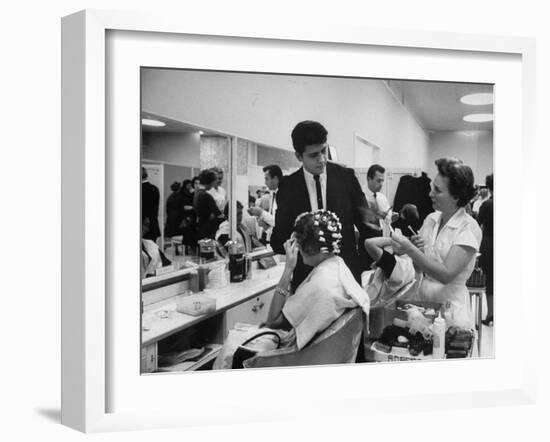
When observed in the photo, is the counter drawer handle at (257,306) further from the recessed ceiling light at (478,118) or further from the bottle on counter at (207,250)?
the recessed ceiling light at (478,118)

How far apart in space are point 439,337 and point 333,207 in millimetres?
764

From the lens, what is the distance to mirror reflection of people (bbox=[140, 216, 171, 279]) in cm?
235

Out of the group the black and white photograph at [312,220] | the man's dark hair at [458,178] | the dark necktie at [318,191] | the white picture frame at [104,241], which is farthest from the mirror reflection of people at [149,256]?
the man's dark hair at [458,178]

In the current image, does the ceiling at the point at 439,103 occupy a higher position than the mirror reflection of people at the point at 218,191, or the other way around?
the ceiling at the point at 439,103

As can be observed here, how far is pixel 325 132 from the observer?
2494 millimetres

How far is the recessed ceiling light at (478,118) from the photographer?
2.64 m

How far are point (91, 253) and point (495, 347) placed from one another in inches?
71.0

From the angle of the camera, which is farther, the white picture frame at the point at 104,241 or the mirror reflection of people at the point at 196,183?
the mirror reflection of people at the point at 196,183

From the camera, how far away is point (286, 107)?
8.00ft

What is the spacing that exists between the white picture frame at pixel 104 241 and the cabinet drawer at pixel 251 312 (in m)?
0.22

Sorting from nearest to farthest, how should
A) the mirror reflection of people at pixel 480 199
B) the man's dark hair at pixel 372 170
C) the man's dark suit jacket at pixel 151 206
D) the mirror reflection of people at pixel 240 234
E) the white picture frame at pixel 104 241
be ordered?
the white picture frame at pixel 104 241 → the man's dark suit jacket at pixel 151 206 → the mirror reflection of people at pixel 240 234 → the man's dark hair at pixel 372 170 → the mirror reflection of people at pixel 480 199

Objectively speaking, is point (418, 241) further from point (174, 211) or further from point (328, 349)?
point (174, 211)

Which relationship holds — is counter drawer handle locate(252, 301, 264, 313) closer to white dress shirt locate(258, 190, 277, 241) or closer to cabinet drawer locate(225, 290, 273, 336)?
cabinet drawer locate(225, 290, 273, 336)

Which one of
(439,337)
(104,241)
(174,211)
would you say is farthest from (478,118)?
(104,241)
